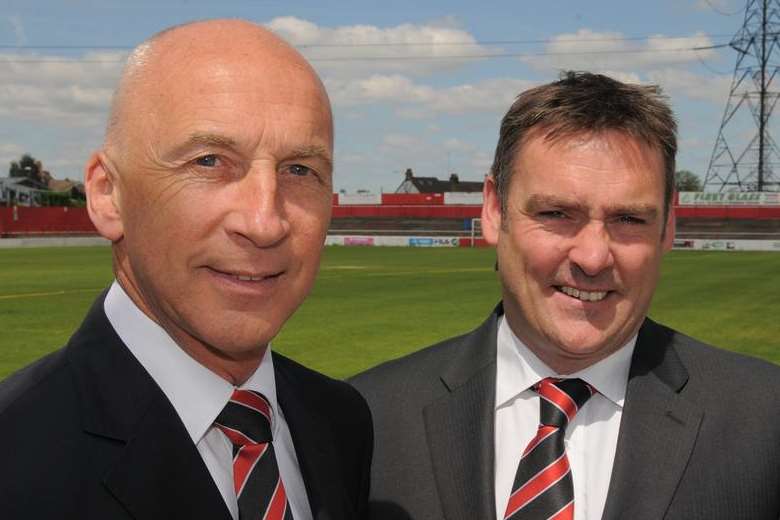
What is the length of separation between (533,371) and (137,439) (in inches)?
69.0

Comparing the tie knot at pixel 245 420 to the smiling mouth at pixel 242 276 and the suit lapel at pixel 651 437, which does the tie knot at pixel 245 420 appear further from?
the suit lapel at pixel 651 437

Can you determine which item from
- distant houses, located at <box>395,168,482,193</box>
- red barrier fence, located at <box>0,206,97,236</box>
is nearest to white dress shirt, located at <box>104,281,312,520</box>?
red barrier fence, located at <box>0,206,97,236</box>

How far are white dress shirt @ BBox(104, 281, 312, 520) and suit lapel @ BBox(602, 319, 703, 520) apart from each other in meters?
1.50

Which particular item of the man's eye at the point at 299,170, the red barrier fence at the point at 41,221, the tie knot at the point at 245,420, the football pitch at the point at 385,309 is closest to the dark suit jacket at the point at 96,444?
the tie knot at the point at 245,420

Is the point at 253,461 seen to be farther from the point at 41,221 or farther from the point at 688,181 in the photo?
the point at 688,181

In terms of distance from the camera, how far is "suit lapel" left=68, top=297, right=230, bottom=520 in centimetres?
184

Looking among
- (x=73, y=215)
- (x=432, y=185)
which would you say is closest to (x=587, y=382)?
(x=73, y=215)

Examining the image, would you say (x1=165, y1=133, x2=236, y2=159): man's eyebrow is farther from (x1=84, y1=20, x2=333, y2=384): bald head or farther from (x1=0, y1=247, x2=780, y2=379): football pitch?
(x1=0, y1=247, x2=780, y2=379): football pitch

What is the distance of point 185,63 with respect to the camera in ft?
5.95

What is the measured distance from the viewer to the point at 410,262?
3834 cm

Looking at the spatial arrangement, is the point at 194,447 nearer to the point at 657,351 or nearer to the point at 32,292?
the point at 657,351

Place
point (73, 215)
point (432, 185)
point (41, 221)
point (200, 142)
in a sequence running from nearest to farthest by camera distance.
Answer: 1. point (200, 142)
2. point (41, 221)
3. point (73, 215)
4. point (432, 185)

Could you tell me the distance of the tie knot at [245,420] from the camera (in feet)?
6.72

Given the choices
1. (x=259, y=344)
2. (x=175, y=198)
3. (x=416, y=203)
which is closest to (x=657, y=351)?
(x=259, y=344)
